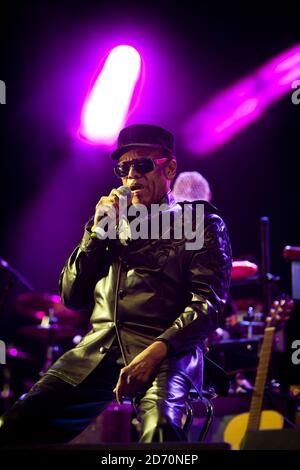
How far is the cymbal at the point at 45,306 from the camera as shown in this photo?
7.52m

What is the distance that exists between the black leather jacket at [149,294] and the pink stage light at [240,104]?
5012 mm

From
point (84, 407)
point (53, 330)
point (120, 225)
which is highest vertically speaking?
point (120, 225)

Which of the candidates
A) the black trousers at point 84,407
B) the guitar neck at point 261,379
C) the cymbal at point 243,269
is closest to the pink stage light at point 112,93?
the cymbal at point 243,269

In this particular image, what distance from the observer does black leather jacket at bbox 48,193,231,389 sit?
2.63 meters

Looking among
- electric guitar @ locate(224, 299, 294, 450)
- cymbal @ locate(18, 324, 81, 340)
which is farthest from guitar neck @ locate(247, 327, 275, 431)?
cymbal @ locate(18, 324, 81, 340)

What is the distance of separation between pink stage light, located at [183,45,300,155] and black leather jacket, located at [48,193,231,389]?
5012 millimetres

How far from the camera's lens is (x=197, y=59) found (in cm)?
764

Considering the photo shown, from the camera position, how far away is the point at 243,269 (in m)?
4.99

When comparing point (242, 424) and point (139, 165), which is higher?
point (139, 165)

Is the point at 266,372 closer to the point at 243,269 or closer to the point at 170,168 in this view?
the point at 243,269

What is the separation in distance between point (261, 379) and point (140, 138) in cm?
266

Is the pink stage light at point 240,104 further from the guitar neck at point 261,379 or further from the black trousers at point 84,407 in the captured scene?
the black trousers at point 84,407

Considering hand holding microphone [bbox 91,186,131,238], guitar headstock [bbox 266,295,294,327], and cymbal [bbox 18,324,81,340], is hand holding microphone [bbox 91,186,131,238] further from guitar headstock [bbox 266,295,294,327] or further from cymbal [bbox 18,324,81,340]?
cymbal [bbox 18,324,81,340]

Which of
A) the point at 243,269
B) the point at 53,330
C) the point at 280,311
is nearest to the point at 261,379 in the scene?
the point at 280,311
